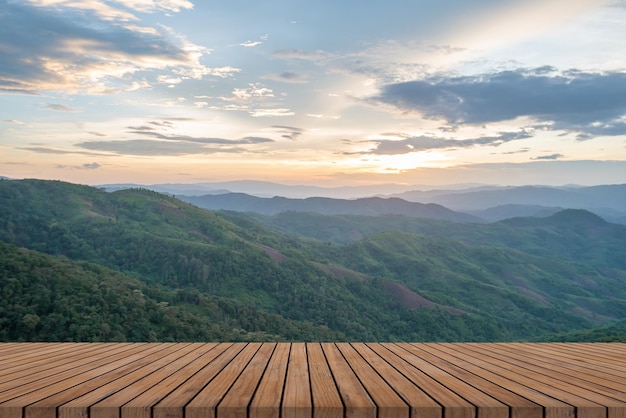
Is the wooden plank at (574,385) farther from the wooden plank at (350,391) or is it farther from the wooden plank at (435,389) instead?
the wooden plank at (350,391)

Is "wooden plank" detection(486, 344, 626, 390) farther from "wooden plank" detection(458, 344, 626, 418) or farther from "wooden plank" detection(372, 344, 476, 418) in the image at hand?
"wooden plank" detection(372, 344, 476, 418)

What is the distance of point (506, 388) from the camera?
16.2ft

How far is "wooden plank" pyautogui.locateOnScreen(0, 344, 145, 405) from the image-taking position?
4.76m

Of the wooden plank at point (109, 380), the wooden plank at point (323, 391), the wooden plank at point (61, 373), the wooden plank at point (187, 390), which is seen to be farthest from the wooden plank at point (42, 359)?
the wooden plank at point (323, 391)

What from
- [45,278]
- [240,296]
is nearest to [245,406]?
[45,278]

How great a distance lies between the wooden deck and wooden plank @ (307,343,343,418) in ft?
0.04

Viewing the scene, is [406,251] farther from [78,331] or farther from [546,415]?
[546,415]

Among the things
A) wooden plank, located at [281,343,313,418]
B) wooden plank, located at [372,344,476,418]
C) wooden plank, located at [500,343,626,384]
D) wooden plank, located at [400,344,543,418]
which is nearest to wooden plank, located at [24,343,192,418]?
wooden plank, located at [281,343,313,418]

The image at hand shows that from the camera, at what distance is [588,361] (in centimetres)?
677

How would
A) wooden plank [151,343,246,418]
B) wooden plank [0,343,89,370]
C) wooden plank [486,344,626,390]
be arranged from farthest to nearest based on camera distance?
1. wooden plank [0,343,89,370]
2. wooden plank [486,344,626,390]
3. wooden plank [151,343,246,418]

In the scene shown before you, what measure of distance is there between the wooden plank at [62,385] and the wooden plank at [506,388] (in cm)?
413

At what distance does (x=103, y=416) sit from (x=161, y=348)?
335 cm

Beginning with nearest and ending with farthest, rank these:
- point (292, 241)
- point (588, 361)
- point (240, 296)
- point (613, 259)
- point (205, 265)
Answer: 1. point (588, 361)
2. point (240, 296)
3. point (205, 265)
4. point (292, 241)
5. point (613, 259)

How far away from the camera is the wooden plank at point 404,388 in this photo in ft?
13.7
